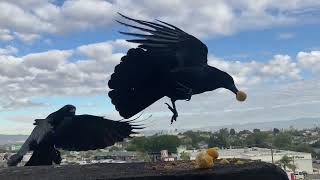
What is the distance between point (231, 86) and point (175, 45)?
0.92 metres

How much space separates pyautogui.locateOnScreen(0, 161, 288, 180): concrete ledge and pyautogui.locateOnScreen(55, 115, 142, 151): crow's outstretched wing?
1529 mm

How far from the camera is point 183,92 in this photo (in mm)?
7570

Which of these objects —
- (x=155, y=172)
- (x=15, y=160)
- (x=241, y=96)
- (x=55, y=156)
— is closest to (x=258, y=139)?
(x=241, y=96)

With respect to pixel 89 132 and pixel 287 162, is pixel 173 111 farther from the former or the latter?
pixel 287 162

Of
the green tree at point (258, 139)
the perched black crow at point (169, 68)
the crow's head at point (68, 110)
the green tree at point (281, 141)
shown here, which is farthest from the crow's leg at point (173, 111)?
the green tree at point (281, 141)

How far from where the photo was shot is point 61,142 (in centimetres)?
783

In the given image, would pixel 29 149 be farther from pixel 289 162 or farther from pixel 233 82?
pixel 289 162

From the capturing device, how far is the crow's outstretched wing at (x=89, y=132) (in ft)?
25.5

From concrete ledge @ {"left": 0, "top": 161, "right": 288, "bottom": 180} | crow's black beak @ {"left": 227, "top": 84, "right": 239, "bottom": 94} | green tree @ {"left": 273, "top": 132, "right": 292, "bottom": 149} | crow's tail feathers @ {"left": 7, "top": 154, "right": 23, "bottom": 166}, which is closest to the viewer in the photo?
concrete ledge @ {"left": 0, "top": 161, "right": 288, "bottom": 180}

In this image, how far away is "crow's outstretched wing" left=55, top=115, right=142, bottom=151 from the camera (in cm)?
778

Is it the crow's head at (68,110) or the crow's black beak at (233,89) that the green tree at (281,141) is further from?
the crow's head at (68,110)

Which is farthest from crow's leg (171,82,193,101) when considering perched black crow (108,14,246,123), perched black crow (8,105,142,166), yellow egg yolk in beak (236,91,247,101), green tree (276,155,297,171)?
green tree (276,155,297,171)

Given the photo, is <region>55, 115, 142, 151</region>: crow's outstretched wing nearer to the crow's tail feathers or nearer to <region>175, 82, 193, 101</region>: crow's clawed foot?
the crow's tail feathers

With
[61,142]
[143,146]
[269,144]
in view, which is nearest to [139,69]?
[61,142]
